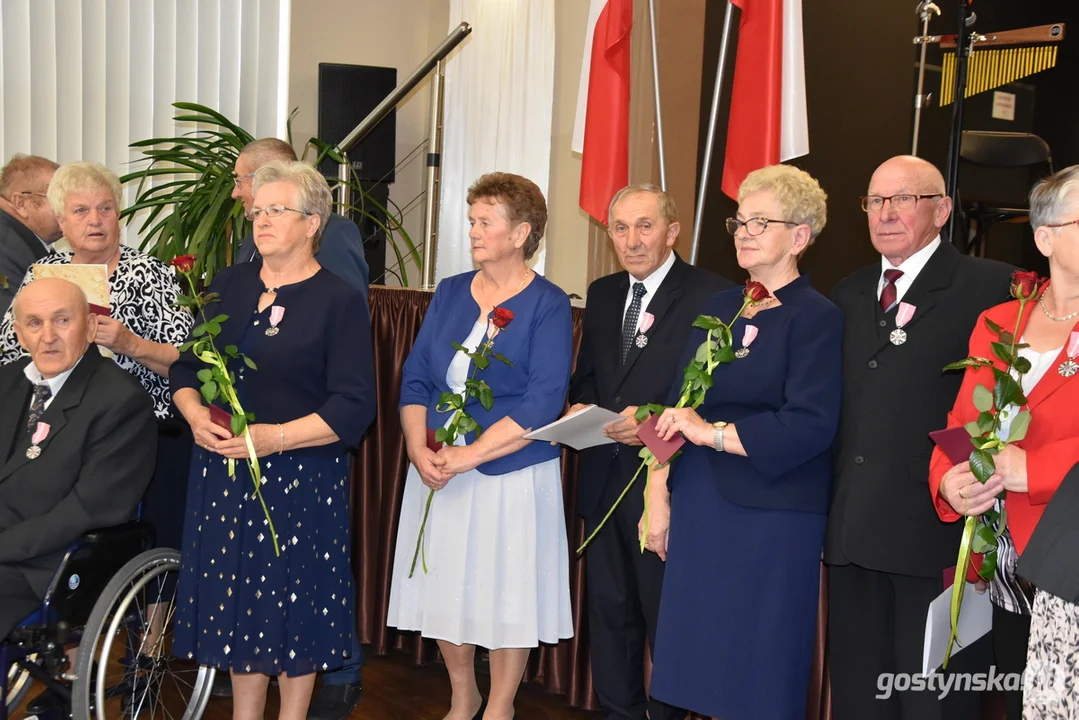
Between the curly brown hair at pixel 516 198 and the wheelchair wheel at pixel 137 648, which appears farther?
the curly brown hair at pixel 516 198

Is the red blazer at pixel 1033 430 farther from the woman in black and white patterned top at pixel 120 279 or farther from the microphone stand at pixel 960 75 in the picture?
the woman in black and white patterned top at pixel 120 279

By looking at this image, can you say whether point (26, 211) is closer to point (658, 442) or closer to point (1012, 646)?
point (658, 442)

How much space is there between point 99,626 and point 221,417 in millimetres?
655

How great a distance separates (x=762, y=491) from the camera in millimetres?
2467

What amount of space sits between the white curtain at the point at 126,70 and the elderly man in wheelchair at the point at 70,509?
3212 millimetres

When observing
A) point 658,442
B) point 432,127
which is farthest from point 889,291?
point 432,127

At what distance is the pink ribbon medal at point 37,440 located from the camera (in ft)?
9.29

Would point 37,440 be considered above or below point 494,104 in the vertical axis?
below

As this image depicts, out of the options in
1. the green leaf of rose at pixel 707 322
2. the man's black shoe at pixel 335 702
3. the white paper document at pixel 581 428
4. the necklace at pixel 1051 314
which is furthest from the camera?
the man's black shoe at pixel 335 702

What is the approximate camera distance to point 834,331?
246 centimetres

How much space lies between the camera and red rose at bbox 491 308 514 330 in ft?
9.09

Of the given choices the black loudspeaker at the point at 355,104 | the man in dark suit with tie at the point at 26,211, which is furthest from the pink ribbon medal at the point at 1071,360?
the black loudspeaker at the point at 355,104

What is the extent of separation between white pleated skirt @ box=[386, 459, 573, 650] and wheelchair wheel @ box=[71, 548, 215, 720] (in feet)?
2.42

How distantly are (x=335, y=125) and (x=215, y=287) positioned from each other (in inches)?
182
